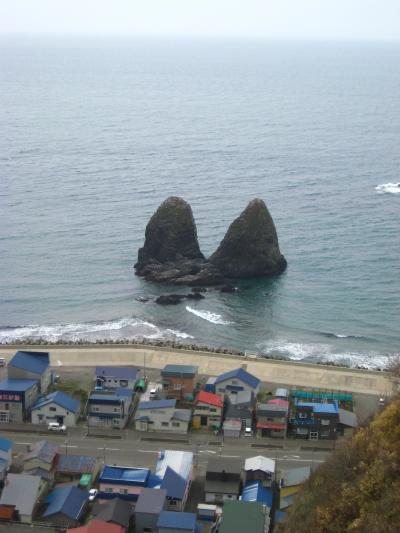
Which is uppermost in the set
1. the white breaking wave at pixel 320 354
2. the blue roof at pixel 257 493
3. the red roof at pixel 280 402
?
the red roof at pixel 280 402

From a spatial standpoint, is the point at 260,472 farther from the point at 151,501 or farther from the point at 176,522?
the point at 151,501

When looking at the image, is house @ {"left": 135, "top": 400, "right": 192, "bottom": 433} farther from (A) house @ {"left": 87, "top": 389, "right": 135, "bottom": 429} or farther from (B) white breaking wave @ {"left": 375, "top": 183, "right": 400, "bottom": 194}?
(B) white breaking wave @ {"left": 375, "top": 183, "right": 400, "bottom": 194}

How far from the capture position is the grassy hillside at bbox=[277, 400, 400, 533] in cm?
2020

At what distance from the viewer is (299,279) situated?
225 feet

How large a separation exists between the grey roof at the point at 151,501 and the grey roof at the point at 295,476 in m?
5.27

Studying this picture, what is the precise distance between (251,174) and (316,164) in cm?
1139

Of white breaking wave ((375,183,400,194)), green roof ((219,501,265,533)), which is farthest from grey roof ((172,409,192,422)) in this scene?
white breaking wave ((375,183,400,194))

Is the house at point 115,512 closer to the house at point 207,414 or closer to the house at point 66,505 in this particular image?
the house at point 66,505

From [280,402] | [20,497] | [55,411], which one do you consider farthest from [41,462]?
[280,402]

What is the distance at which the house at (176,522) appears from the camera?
3078 centimetres

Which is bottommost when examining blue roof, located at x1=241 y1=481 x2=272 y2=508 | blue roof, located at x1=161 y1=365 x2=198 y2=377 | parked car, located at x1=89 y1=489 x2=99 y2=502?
parked car, located at x1=89 y1=489 x2=99 y2=502

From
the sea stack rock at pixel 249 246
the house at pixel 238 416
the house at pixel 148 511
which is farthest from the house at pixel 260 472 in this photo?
the sea stack rock at pixel 249 246

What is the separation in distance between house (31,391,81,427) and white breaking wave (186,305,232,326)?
20.9 m

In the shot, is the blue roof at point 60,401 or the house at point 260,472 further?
the blue roof at point 60,401
